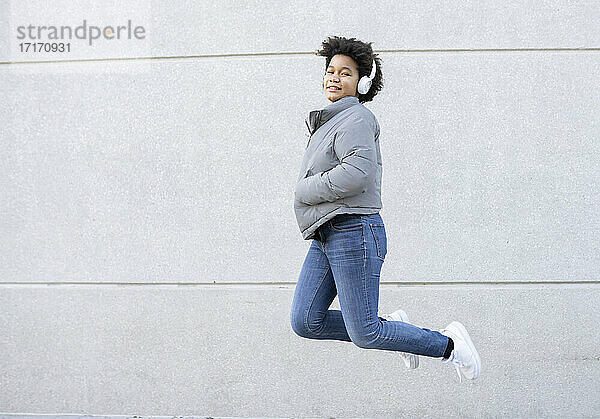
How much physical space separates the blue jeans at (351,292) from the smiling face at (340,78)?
56cm

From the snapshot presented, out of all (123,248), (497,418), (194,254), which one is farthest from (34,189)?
(497,418)

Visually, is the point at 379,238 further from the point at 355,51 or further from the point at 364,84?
the point at 355,51

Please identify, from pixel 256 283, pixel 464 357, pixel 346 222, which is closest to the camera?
pixel 346 222

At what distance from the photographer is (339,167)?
3.13 m

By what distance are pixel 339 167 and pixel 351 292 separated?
1.82 ft

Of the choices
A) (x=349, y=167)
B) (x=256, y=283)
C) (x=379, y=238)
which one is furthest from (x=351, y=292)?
(x=256, y=283)

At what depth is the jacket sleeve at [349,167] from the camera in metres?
3.12

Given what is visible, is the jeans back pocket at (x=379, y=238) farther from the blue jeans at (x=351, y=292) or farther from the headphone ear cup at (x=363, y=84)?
the headphone ear cup at (x=363, y=84)

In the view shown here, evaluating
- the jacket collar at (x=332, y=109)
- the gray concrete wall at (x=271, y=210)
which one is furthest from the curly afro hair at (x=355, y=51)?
the gray concrete wall at (x=271, y=210)

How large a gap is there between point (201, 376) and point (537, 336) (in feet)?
6.51

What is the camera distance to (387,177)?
14.4 feet

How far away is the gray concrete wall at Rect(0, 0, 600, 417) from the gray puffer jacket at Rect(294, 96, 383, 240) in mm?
1093

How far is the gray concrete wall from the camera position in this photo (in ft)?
14.2

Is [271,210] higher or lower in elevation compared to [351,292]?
higher
